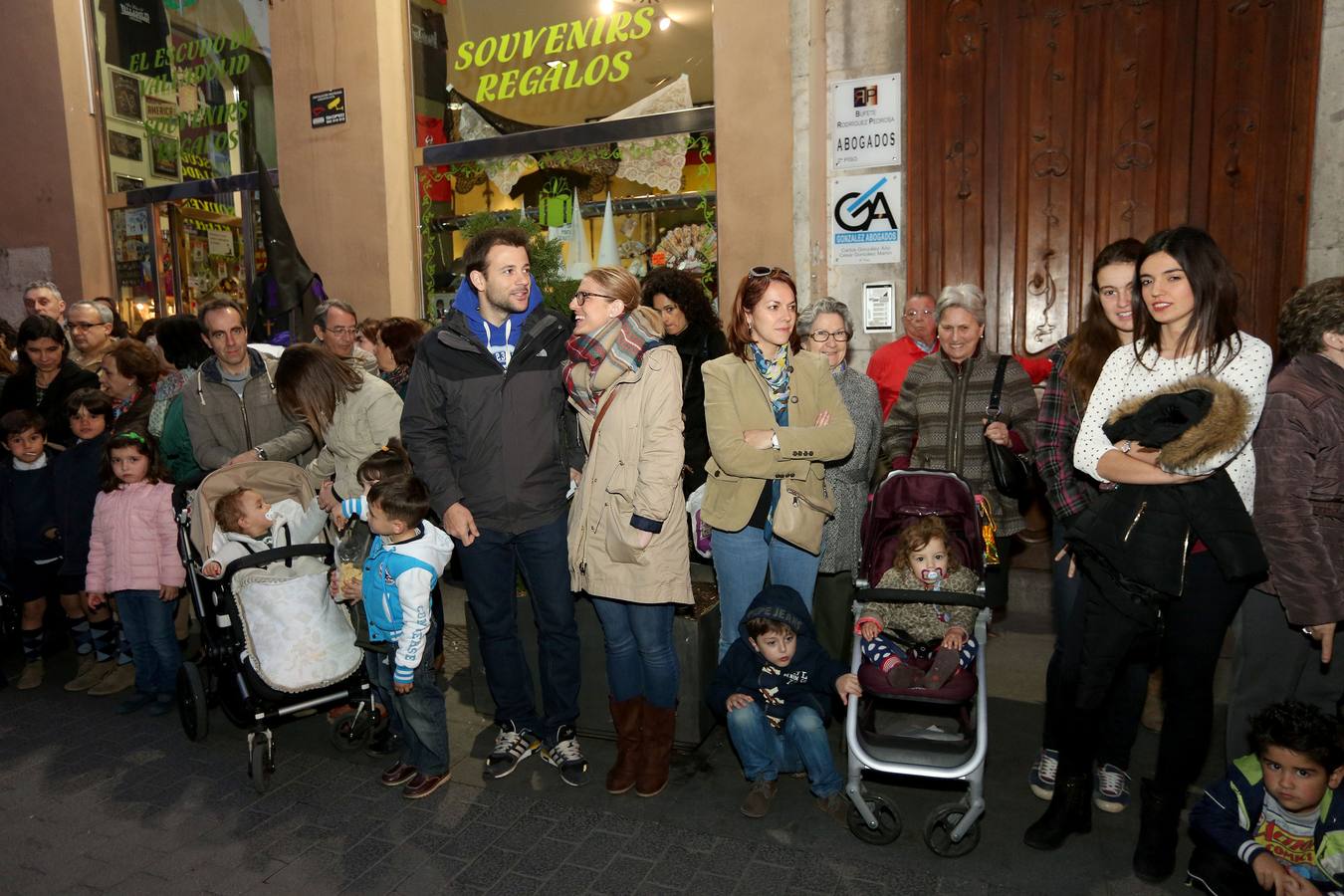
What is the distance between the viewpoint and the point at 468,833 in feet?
11.8

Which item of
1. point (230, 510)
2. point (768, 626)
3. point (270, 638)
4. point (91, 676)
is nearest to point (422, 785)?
point (270, 638)

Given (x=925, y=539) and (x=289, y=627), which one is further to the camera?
(x=289, y=627)

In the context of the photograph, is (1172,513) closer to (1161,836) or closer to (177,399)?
(1161,836)

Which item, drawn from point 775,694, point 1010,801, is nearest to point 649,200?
point 775,694

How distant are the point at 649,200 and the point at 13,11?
8.53 metres

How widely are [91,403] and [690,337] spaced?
3.62 meters

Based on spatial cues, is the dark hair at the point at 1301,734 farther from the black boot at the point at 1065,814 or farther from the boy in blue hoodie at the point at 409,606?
the boy in blue hoodie at the point at 409,606

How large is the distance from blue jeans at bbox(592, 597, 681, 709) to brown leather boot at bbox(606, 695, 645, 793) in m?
0.04

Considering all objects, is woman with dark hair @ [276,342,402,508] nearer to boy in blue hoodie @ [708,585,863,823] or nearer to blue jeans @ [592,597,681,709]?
Answer: blue jeans @ [592,597,681,709]

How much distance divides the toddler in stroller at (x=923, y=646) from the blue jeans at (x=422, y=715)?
178 centimetres

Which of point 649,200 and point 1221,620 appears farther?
point 649,200

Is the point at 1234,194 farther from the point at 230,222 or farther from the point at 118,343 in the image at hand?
the point at 230,222

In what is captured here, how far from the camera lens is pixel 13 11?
10.5 m

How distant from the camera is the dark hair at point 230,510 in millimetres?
4191
